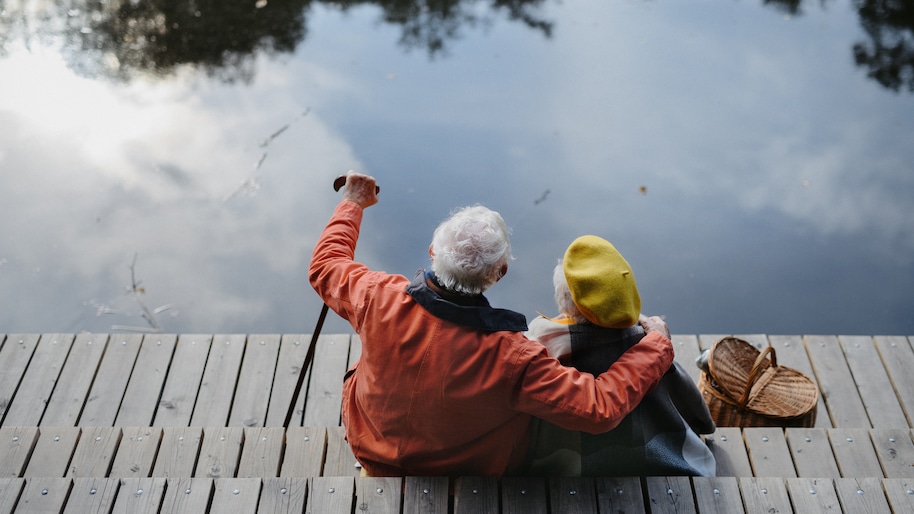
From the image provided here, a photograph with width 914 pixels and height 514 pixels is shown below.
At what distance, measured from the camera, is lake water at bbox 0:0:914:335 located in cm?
436

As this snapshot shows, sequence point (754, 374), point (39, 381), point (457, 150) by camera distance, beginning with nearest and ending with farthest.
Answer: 1. point (754, 374)
2. point (39, 381)
3. point (457, 150)

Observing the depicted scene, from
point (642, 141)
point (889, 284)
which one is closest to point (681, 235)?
point (642, 141)

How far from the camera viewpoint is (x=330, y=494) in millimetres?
2139

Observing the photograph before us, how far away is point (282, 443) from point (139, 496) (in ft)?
2.14

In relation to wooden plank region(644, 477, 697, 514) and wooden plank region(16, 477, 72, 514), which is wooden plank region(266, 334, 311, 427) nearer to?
wooden plank region(16, 477, 72, 514)

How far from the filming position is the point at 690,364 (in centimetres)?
349

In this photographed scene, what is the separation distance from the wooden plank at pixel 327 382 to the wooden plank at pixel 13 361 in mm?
1117

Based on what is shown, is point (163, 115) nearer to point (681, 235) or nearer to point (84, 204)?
point (84, 204)

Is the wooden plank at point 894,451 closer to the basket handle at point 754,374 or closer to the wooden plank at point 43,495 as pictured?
the basket handle at point 754,374

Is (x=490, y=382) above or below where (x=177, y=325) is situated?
above

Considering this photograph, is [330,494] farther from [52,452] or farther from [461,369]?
[52,452]

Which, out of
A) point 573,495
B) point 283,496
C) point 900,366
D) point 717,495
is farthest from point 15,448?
point 900,366

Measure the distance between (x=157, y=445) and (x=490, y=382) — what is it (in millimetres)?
1306

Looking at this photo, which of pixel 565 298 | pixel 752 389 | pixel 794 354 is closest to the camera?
pixel 565 298
